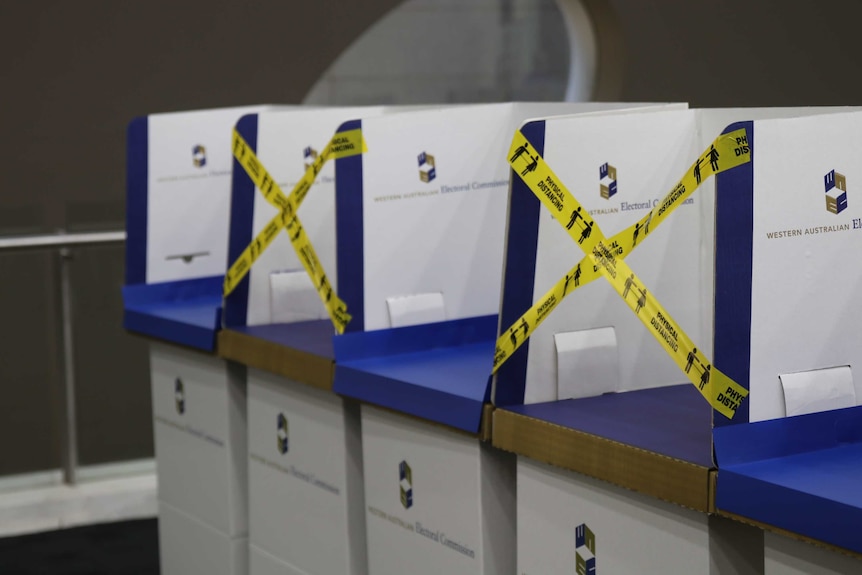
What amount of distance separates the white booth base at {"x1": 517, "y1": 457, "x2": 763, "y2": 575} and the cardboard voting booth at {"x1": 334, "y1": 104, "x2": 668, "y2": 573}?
17 cm

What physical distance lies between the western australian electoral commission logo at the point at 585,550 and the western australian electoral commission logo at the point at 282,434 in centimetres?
98

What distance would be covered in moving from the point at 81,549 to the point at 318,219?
1991mm

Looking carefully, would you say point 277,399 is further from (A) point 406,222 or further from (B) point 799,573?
(B) point 799,573

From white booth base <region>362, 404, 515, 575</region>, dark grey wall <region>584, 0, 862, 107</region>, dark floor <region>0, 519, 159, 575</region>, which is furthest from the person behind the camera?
dark grey wall <region>584, 0, 862, 107</region>

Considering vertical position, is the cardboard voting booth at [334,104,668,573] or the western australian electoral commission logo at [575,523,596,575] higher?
the cardboard voting booth at [334,104,668,573]

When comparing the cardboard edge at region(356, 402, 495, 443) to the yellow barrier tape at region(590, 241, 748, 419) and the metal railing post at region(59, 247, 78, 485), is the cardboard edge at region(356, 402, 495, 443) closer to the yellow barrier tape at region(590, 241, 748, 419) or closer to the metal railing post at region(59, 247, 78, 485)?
the yellow barrier tape at region(590, 241, 748, 419)

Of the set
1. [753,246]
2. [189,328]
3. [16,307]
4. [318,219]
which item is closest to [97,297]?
[16,307]

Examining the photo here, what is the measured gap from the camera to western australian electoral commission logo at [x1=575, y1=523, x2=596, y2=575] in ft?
5.86

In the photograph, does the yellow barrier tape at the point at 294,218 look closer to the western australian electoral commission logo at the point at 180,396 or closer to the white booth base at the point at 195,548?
the western australian electoral commission logo at the point at 180,396

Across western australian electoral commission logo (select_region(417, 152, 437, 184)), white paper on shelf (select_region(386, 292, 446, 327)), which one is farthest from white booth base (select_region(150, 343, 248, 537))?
western australian electoral commission logo (select_region(417, 152, 437, 184))

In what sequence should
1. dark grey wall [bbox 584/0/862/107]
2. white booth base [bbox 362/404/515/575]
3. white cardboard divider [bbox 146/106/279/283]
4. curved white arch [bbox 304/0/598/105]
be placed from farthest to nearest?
curved white arch [bbox 304/0/598/105], dark grey wall [bbox 584/0/862/107], white cardboard divider [bbox 146/106/279/283], white booth base [bbox 362/404/515/575]

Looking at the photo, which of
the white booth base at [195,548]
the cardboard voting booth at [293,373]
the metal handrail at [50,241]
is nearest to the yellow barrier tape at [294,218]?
the cardboard voting booth at [293,373]

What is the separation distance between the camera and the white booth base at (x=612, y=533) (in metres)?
1.59

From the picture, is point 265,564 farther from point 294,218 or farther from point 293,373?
point 294,218
